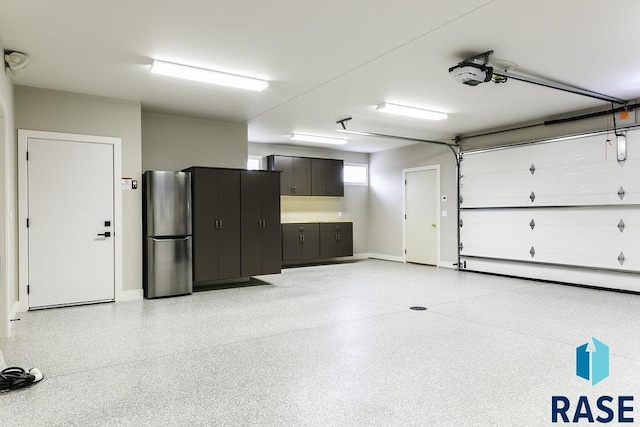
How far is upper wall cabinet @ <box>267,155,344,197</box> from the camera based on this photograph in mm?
8680

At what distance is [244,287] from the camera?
6277mm

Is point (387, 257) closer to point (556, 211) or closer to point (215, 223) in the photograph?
point (556, 211)

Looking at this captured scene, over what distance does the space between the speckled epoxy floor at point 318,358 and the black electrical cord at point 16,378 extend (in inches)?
3.3

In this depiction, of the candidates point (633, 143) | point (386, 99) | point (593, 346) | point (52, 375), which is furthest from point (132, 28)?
point (633, 143)

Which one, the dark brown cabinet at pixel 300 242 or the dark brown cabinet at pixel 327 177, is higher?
the dark brown cabinet at pixel 327 177

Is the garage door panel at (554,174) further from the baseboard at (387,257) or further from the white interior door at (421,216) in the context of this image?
the baseboard at (387,257)

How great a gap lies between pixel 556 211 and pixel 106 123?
22.4 feet

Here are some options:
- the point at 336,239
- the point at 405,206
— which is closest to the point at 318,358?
the point at 336,239

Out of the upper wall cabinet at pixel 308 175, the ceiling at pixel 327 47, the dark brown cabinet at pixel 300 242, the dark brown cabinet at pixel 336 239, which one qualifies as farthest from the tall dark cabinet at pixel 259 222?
the dark brown cabinet at pixel 336 239

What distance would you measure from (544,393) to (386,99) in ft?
13.7

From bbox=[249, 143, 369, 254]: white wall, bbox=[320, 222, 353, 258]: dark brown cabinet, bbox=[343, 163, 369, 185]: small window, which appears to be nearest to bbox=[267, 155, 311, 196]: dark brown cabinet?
bbox=[249, 143, 369, 254]: white wall

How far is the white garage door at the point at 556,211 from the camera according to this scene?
568 centimetres

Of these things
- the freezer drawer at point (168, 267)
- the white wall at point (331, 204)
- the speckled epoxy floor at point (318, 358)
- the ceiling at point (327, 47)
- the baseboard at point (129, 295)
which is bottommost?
the speckled epoxy floor at point (318, 358)

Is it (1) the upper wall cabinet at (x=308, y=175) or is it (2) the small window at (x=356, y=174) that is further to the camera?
(2) the small window at (x=356, y=174)
